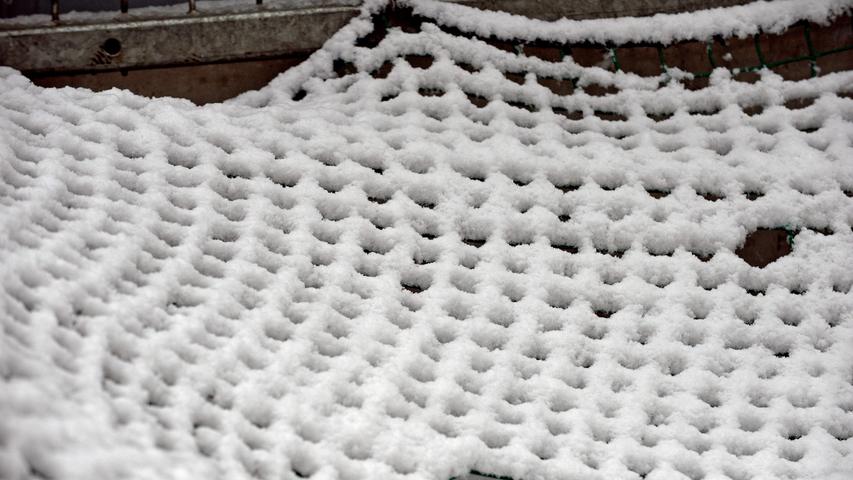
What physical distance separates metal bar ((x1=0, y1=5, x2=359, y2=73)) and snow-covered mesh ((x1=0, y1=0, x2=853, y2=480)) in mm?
84

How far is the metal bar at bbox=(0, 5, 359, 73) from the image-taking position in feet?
6.33

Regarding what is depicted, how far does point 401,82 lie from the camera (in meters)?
1.92

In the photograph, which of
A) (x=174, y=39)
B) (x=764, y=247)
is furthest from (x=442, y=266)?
(x=174, y=39)

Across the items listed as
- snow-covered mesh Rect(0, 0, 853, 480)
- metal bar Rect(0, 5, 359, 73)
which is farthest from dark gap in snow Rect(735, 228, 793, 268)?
metal bar Rect(0, 5, 359, 73)

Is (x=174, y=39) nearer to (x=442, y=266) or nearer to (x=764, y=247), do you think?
(x=442, y=266)

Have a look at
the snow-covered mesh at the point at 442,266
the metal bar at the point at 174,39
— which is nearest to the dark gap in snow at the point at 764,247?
the snow-covered mesh at the point at 442,266

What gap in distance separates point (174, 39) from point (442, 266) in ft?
2.62

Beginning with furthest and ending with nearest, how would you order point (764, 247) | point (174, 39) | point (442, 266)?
1. point (174, 39)
2. point (764, 247)
3. point (442, 266)

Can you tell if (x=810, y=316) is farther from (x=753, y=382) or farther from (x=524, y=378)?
(x=524, y=378)

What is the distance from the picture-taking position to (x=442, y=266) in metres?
1.62

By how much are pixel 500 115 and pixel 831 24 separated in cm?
80

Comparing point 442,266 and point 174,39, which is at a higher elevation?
point 174,39

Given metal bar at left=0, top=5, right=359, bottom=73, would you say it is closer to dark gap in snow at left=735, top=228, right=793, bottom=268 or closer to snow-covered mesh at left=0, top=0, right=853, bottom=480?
snow-covered mesh at left=0, top=0, right=853, bottom=480

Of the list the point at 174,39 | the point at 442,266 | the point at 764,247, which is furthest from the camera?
the point at 174,39
